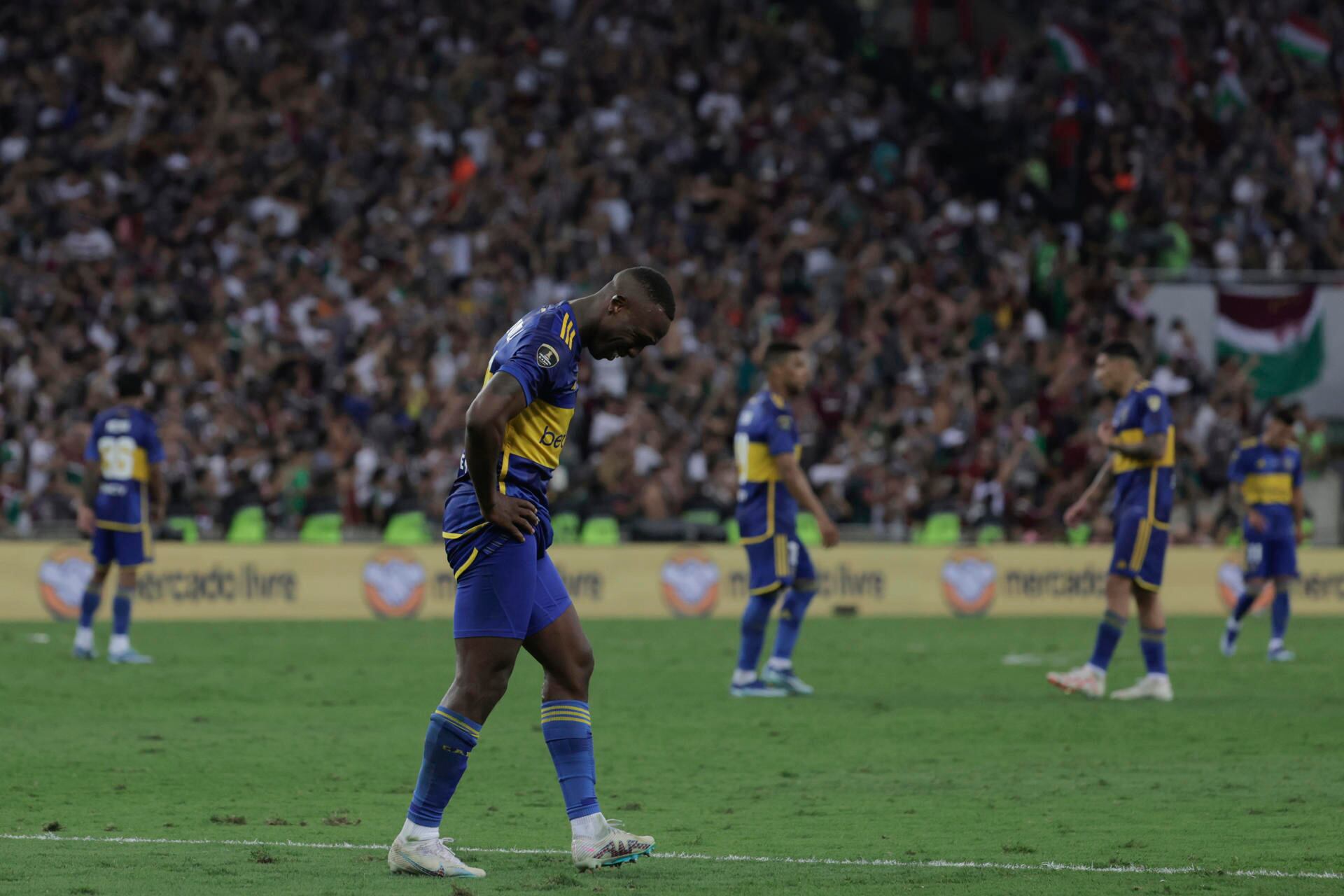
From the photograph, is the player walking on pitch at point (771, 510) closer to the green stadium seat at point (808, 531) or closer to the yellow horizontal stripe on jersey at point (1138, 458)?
the yellow horizontal stripe on jersey at point (1138, 458)

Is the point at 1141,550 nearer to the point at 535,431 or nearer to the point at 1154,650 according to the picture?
the point at 1154,650

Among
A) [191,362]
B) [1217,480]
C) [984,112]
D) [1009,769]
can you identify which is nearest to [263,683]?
[1009,769]

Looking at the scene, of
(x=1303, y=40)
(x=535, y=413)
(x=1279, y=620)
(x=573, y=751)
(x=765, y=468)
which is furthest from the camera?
(x=1303, y=40)

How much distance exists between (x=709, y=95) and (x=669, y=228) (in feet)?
13.7

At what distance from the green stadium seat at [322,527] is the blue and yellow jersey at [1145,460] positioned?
1169cm

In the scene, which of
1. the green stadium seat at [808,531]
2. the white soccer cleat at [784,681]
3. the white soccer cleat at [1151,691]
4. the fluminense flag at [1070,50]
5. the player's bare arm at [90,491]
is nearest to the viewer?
the white soccer cleat at [1151,691]

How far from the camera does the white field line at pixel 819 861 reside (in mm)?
6973

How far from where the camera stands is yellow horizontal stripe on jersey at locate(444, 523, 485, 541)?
6887 millimetres

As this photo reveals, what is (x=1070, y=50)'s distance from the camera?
117 feet

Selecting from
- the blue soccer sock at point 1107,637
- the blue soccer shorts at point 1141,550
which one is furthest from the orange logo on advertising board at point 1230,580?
the blue soccer shorts at point 1141,550

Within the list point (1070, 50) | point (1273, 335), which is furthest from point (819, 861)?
point (1070, 50)

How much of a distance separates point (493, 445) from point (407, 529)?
16.5 meters

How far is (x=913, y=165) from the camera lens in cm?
3256

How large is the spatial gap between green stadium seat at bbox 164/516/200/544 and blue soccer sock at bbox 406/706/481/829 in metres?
15.6
